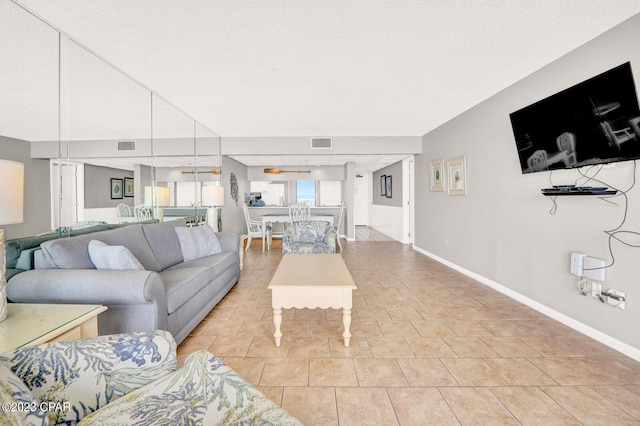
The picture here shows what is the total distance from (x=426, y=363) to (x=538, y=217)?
79.6 inches

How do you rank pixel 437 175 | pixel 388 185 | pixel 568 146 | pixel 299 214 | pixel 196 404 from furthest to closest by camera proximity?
pixel 388 185
pixel 299 214
pixel 437 175
pixel 568 146
pixel 196 404

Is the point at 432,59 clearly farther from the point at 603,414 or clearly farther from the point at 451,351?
the point at 603,414

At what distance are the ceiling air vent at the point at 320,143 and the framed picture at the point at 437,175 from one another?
2.04 m

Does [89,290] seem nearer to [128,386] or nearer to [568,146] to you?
[128,386]

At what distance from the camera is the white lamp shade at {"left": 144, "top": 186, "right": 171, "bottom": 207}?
3726mm

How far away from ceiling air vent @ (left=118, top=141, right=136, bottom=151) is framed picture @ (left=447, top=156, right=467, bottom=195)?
4.64 metres

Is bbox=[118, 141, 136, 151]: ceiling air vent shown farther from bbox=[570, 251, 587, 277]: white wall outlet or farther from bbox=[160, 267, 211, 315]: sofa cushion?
bbox=[570, 251, 587, 277]: white wall outlet

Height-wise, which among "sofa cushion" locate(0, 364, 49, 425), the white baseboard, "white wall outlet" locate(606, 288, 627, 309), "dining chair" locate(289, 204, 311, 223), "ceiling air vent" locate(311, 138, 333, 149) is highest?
"ceiling air vent" locate(311, 138, 333, 149)

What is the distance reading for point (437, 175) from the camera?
17.0 ft

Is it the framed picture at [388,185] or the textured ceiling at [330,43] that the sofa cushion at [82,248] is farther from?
the framed picture at [388,185]

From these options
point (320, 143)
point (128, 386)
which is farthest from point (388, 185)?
point (128, 386)

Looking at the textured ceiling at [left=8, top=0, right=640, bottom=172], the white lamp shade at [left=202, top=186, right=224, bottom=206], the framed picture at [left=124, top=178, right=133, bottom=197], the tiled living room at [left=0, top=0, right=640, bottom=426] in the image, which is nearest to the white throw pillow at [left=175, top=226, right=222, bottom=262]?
the tiled living room at [left=0, top=0, right=640, bottom=426]

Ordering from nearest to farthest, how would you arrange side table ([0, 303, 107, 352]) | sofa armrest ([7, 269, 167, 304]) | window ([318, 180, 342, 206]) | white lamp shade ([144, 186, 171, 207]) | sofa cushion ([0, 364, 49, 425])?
sofa cushion ([0, 364, 49, 425]) → side table ([0, 303, 107, 352]) → sofa armrest ([7, 269, 167, 304]) → white lamp shade ([144, 186, 171, 207]) → window ([318, 180, 342, 206])

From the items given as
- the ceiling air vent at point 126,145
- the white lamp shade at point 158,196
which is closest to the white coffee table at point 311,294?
the white lamp shade at point 158,196
